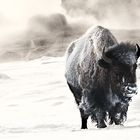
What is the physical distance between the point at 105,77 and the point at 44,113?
8.93 metres

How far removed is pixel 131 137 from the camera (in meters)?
7.57

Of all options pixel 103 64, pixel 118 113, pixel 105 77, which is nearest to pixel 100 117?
pixel 118 113

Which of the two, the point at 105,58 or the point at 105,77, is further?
the point at 105,77

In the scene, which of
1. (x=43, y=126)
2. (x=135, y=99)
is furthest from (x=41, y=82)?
(x=43, y=126)

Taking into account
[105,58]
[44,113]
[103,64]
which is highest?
[105,58]

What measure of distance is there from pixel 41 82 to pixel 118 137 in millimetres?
30946

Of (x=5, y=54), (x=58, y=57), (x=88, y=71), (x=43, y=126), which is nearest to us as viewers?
(x=88, y=71)

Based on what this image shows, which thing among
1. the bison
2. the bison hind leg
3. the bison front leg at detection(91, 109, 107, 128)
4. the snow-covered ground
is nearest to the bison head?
the bison

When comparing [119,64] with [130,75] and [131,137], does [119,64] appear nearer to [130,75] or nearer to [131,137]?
[130,75]

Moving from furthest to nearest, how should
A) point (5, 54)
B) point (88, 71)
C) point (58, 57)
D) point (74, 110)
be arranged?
point (58, 57)
point (5, 54)
point (74, 110)
point (88, 71)

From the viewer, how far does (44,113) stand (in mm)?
19484

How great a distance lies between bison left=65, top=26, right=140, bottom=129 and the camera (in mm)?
10250

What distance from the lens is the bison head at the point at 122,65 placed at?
396 inches

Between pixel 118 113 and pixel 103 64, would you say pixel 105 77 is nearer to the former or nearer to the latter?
pixel 103 64
